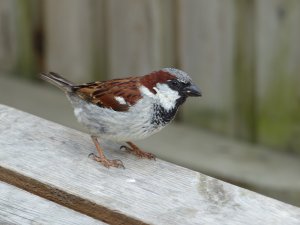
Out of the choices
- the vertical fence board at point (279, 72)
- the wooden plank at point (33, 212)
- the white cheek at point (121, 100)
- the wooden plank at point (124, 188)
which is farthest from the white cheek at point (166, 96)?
the vertical fence board at point (279, 72)

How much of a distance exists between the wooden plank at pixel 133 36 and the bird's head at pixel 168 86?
1.94 metres

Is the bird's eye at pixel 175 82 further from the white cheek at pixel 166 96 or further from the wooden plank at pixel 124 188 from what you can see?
the wooden plank at pixel 124 188

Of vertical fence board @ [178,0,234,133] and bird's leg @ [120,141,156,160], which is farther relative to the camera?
vertical fence board @ [178,0,234,133]

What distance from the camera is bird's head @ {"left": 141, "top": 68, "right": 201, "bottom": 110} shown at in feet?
10.2

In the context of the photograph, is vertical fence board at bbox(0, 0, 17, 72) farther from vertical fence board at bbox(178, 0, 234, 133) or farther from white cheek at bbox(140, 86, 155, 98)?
white cheek at bbox(140, 86, 155, 98)

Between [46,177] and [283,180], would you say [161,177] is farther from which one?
[283,180]

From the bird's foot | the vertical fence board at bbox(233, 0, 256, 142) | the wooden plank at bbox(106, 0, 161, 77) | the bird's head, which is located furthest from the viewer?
A: the wooden plank at bbox(106, 0, 161, 77)

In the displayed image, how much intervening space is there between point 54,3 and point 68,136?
2.91 meters

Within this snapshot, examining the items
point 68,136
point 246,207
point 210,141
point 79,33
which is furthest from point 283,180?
point 246,207

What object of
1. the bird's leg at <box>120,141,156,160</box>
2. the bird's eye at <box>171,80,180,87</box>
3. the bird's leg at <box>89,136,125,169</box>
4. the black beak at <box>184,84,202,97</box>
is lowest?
the bird's leg at <box>120,141,156,160</box>

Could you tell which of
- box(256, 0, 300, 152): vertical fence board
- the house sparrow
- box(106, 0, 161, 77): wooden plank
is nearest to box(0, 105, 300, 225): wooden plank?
the house sparrow

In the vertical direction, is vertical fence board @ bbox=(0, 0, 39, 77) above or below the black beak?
below

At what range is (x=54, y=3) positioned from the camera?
547cm

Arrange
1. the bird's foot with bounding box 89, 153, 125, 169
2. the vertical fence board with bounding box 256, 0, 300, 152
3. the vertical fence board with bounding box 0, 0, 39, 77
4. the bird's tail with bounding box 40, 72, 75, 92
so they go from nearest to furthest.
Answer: the bird's foot with bounding box 89, 153, 125, 169 → the bird's tail with bounding box 40, 72, 75, 92 → the vertical fence board with bounding box 256, 0, 300, 152 → the vertical fence board with bounding box 0, 0, 39, 77
